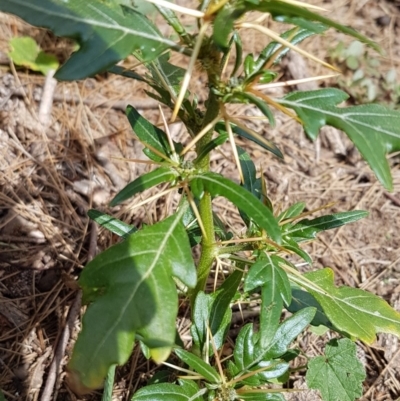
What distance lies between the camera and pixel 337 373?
1.91 m

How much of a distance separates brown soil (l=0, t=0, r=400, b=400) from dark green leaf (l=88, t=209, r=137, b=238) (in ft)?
1.33

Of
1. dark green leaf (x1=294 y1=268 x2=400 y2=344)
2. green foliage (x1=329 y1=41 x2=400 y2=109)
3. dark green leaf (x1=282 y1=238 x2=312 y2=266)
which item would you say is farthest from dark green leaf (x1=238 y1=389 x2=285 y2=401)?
green foliage (x1=329 y1=41 x2=400 y2=109)

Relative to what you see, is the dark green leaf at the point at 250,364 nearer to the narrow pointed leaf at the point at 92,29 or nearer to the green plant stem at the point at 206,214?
the green plant stem at the point at 206,214

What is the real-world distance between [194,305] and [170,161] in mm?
488

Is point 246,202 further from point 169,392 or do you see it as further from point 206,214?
point 169,392

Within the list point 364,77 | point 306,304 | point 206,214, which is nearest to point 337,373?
point 306,304

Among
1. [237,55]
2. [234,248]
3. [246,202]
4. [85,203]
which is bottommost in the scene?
[85,203]

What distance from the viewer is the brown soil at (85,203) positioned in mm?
2096

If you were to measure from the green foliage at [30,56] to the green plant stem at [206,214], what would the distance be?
5.46 feet

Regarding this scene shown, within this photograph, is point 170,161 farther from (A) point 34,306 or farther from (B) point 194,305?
(A) point 34,306

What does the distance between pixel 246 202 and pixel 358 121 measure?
32 cm

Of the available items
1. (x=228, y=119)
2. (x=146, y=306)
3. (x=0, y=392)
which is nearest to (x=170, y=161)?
(x=228, y=119)

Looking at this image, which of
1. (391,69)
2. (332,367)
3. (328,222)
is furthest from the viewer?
(391,69)

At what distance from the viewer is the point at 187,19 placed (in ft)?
10.9
